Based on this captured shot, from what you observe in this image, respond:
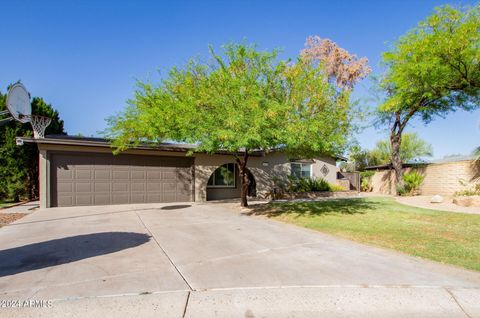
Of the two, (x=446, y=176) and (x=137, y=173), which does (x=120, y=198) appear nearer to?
(x=137, y=173)

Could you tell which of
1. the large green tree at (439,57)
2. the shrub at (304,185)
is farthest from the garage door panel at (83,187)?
the large green tree at (439,57)

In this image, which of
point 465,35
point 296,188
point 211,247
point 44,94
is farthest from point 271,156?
point 44,94

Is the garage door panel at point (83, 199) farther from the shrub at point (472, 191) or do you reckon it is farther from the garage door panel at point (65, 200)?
the shrub at point (472, 191)

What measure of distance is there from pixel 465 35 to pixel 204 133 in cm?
1149

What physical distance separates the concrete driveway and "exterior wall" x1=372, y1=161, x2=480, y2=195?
46.5 feet

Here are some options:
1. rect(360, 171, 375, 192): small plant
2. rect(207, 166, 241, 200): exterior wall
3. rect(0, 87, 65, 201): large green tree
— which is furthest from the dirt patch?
rect(360, 171, 375, 192): small plant

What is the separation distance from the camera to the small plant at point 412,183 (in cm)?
1895

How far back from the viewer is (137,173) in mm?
14891

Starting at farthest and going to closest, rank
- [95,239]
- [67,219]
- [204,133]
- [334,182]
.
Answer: [334,182], [67,219], [204,133], [95,239]

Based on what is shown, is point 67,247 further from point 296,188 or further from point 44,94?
point 44,94

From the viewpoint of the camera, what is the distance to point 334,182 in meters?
21.6

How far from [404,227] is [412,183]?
1233 centimetres

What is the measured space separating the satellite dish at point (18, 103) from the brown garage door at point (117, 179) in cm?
432

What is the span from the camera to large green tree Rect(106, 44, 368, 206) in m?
8.71
